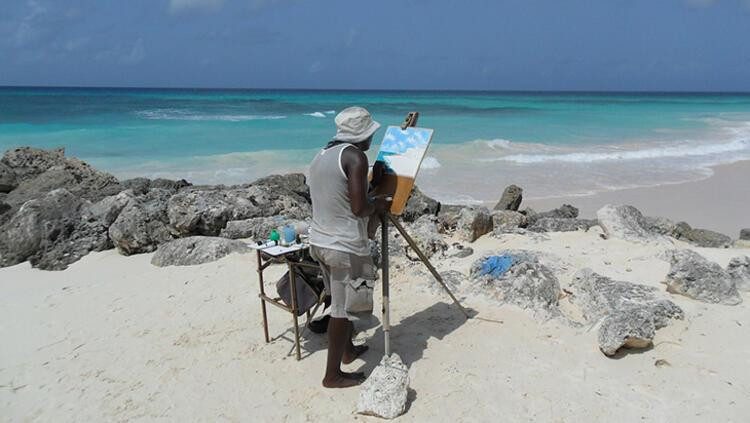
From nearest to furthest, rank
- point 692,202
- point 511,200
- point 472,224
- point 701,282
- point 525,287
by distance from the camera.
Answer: point 701,282 → point 525,287 → point 472,224 → point 511,200 → point 692,202

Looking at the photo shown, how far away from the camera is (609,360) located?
3742mm

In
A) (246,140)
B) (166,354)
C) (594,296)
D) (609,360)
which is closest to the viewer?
(609,360)

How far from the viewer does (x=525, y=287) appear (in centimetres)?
462

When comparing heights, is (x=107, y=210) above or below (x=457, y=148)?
above

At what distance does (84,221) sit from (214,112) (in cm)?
3390

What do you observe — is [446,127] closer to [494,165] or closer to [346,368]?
[494,165]

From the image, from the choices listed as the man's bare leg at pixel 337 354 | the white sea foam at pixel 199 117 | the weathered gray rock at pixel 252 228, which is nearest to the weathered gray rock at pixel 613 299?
the man's bare leg at pixel 337 354

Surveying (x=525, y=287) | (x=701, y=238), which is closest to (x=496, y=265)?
(x=525, y=287)

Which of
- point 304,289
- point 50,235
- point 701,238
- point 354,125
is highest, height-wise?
point 354,125

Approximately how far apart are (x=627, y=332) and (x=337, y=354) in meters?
1.96

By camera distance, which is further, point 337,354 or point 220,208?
point 220,208

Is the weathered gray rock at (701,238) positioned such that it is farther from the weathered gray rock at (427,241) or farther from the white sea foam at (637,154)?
the white sea foam at (637,154)

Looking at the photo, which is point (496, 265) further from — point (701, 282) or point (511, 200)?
point (511, 200)

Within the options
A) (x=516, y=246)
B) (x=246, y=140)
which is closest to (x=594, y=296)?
(x=516, y=246)
